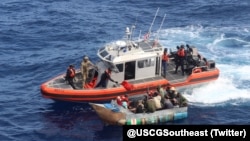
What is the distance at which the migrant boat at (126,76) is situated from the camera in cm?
3603

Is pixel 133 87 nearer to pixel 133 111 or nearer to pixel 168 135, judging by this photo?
pixel 133 111

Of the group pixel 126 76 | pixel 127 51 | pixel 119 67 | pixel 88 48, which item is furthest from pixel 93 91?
pixel 88 48

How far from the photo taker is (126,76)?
37.2 m

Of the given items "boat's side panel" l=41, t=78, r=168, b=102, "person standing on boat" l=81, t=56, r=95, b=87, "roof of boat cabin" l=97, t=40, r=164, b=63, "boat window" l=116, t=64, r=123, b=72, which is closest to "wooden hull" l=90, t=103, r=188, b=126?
"boat's side panel" l=41, t=78, r=168, b=102

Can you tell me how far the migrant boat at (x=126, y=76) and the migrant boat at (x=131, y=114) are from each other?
71.6 inches

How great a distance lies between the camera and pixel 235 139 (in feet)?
80.5

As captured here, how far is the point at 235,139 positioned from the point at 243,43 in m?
23.7

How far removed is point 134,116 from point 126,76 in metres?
4.25

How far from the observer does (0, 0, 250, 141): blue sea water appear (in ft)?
115

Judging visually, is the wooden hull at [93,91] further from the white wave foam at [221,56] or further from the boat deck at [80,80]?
the white wave foam at [221,56]

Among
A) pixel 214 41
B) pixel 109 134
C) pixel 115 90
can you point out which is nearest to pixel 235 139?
pixel 109 134

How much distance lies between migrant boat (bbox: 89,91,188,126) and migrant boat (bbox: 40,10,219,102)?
1.82 metres

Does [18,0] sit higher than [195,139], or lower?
higher

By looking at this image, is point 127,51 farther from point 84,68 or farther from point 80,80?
point 80,80
